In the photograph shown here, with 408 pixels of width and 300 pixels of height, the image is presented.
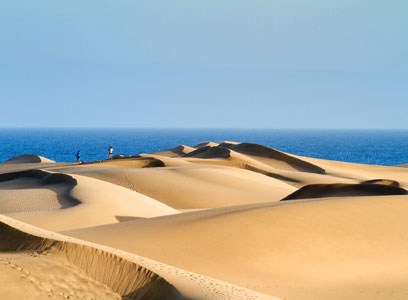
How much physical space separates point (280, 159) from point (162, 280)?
35.6 metres

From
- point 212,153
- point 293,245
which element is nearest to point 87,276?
point 293,245

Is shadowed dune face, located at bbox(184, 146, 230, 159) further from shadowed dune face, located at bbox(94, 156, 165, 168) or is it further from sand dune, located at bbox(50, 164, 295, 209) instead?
sand dune, located at bbox(50, 164, 295, 209)

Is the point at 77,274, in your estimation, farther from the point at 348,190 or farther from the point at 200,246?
the point at 348,190

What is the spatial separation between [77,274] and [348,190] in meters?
13.4

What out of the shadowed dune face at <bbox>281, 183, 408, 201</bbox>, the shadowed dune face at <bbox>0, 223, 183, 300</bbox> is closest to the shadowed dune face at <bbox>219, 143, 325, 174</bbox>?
the shadowed dune face at <bbox>281, 183, 408, 201</bbox>

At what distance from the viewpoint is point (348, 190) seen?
66.4ft

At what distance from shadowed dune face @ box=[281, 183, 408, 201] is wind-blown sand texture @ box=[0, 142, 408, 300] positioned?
0.17ft

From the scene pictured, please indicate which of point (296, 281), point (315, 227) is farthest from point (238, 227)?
point (296, 281)

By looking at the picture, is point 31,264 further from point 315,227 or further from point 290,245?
point 315,227

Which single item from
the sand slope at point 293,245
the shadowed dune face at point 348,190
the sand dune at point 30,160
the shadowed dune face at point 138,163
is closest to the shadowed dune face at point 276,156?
the shadowed dune face at point 138,163

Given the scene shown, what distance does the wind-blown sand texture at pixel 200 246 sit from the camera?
7.89 meters

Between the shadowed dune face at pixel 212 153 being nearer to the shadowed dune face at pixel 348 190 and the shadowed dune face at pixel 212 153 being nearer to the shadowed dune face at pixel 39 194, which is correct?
the shadowed dune face at pixel 39 194

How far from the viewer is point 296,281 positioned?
1003 cm

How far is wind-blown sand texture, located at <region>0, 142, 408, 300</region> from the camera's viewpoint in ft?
25.9
